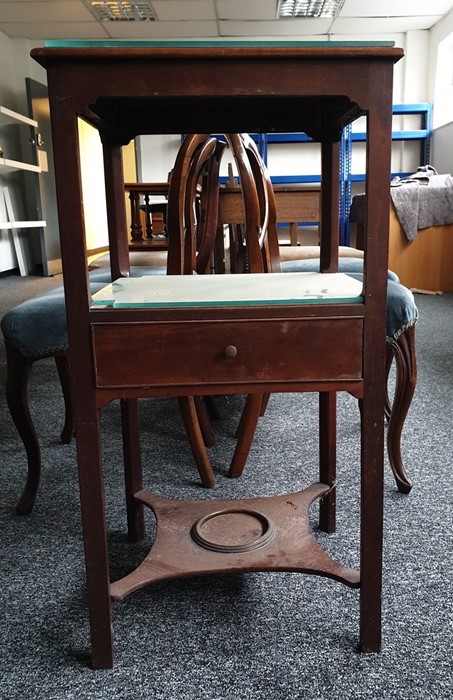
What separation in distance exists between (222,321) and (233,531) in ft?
1.35

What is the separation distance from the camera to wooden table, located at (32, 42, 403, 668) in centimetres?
66

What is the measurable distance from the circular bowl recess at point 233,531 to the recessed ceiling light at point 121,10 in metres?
5.20

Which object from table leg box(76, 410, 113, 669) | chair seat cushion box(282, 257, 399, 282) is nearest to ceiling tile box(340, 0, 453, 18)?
chair seat cushion box(282, 257, 399, 282)

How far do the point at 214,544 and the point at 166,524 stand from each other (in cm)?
12

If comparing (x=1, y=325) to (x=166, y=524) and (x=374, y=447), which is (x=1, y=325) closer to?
(x=166, y=524)

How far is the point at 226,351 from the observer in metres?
0.72

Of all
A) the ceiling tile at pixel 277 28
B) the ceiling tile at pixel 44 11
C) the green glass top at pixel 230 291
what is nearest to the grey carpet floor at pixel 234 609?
the green glass top at pixel 230 291

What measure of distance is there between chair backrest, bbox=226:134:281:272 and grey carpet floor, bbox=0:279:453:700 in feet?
1.72

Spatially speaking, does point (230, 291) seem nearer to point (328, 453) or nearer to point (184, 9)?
point (328, 453)

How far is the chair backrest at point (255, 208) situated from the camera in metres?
1.40

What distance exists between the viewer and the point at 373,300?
72 centimetres

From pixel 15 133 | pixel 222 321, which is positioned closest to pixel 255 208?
pixel 222 321

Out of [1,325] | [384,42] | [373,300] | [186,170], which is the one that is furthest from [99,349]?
[186,170]

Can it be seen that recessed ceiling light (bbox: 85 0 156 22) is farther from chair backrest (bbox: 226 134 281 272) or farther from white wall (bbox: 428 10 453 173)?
chair backrest (bbox: 226 134 281 272)
